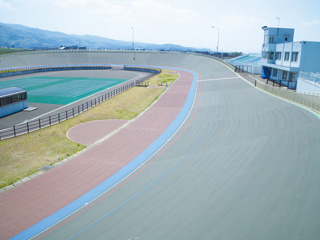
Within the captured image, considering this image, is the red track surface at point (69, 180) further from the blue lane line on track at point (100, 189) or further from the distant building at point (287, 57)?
the distant building at point (287, 57)

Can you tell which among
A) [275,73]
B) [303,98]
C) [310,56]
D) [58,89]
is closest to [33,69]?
[58,89]

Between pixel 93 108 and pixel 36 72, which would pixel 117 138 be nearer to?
pixel 93 108

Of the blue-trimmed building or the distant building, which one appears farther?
the distant building

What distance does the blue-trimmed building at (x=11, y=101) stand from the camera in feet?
92.2

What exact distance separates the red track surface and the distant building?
22046mm

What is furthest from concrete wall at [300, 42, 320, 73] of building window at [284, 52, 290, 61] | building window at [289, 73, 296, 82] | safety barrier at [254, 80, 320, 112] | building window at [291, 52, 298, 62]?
safety barrier at [254, 80, 320, 112]

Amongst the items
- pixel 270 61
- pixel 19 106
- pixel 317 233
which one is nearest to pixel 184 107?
pixel 19 106

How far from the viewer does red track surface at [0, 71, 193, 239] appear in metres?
11.4

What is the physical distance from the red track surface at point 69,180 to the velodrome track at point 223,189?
155cm

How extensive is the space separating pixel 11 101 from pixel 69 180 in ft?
65.1

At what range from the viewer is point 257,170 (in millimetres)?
14492

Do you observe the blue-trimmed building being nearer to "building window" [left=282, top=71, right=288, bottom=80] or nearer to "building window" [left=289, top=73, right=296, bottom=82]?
"building window" [left=289, top=73, right=296, bottom=82]

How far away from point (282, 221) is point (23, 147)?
17808mm

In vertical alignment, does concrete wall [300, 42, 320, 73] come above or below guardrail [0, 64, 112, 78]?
above
